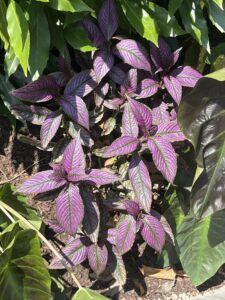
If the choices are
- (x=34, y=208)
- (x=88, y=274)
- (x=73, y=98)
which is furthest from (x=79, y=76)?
(x=88, y=274)

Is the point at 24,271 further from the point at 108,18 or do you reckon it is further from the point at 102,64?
the point at 108,18

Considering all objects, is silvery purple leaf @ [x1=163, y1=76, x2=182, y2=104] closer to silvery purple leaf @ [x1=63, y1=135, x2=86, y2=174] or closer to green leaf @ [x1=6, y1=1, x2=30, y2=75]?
Result: silvery purple leaf @ [x1=63, y1=135, x2=86, y2=174]

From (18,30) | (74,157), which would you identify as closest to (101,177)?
(74,157)

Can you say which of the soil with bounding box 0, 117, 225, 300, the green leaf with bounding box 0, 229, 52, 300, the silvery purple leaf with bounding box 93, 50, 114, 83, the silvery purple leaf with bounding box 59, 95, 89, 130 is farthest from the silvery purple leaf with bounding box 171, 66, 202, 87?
the green leaf with bounding box 0, 229, 52, 300

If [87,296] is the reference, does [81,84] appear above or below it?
above

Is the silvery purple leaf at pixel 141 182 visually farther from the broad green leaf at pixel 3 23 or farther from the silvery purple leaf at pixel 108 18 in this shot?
the broad green leaf at pixel 3 23

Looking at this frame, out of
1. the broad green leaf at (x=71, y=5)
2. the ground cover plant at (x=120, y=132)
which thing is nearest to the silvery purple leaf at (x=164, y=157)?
the ground cover plant at (x=120, y=132)
